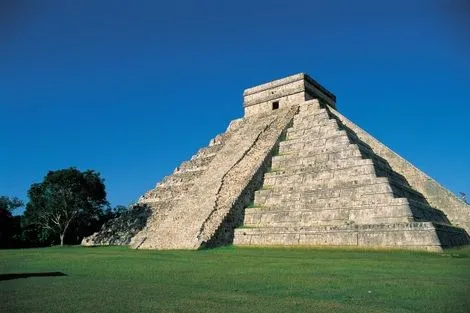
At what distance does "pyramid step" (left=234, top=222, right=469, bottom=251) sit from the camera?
13413mm

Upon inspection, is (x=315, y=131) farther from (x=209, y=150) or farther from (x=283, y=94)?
(x=209, y=150)

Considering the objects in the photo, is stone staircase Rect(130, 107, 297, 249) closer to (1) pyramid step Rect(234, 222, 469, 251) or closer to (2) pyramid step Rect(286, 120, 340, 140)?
(2) pyramid step Rect(286, 120, 340, 140)

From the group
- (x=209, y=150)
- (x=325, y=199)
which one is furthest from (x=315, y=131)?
(x=209, y=150)

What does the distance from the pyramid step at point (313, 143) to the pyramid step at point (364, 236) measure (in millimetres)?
4695

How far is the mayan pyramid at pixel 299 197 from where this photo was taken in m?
14.9

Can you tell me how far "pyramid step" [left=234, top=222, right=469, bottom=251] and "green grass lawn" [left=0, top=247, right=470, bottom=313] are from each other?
128 inches

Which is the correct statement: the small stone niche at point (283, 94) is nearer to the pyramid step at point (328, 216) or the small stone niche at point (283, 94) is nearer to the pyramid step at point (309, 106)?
the pyramid step at point (309, 106)

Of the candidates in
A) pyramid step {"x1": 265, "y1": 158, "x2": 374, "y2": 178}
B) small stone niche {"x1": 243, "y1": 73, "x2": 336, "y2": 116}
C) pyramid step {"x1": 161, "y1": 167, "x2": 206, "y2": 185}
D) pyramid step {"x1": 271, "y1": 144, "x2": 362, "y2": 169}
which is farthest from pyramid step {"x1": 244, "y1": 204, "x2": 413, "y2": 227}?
small stone niche {"x1": 243, "y1": 73, "x2": 336, "y2": 116}

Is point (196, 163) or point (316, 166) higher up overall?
point (196, 163)

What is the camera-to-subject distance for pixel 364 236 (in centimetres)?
1443

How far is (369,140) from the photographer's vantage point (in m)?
22.3

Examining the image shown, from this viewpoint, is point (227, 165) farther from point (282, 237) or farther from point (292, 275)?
point (292, 275)

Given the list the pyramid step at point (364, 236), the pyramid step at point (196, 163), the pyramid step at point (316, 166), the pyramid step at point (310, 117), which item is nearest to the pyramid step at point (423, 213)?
the pyramid step at point (364, 236)

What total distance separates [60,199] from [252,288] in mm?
29924
